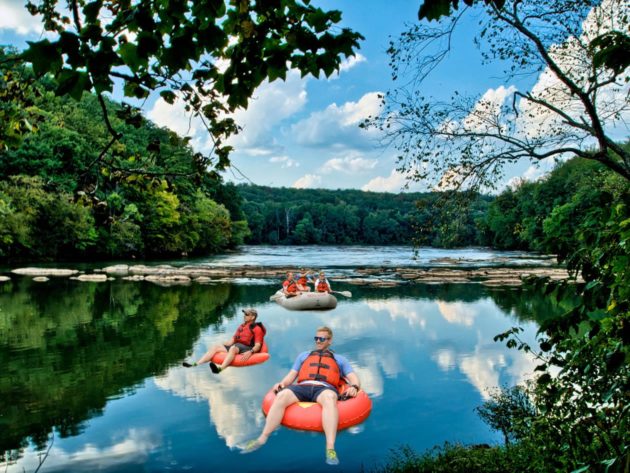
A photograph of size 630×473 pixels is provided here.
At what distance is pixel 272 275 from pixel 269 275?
19 centimetres

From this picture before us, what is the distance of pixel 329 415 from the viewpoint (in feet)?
22.1

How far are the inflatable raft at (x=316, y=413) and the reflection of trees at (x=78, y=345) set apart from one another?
3.11 m

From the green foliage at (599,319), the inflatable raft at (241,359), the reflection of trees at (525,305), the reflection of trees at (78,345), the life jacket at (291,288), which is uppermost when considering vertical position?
the green foliage at (599,319)

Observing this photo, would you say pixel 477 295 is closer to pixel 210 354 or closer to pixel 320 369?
pixel 210 354

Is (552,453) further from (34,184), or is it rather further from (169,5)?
(34,184)

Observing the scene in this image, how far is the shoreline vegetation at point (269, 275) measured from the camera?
27016 millimetres

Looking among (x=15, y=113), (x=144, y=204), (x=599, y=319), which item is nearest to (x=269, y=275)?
(x=144, y=204)

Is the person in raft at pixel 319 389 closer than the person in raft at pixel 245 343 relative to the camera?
Yes

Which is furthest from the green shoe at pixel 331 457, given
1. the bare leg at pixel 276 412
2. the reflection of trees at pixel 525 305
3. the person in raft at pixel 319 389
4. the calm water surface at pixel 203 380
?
the reflection of trees at pixel 525 305

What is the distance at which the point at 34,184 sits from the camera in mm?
33812

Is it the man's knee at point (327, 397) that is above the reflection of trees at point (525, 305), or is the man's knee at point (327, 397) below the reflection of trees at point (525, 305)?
above

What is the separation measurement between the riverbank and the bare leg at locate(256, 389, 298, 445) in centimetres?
1924

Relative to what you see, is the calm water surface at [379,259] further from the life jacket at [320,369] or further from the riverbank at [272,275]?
the life jacket at [320,369]

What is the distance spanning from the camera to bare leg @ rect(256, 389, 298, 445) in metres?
6.89
